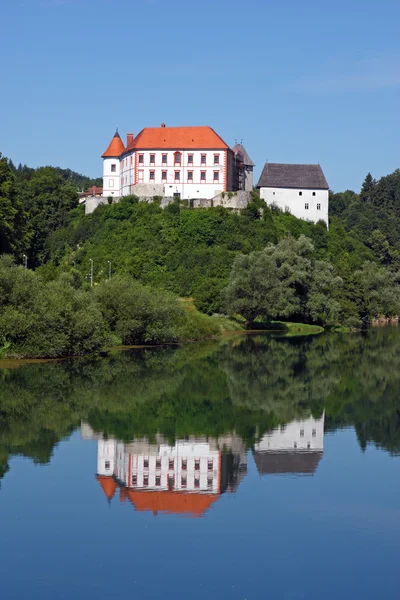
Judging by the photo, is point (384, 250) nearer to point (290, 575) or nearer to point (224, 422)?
point (224, 422)

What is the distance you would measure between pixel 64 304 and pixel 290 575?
28819 mm

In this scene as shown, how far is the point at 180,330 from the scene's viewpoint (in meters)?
54.2

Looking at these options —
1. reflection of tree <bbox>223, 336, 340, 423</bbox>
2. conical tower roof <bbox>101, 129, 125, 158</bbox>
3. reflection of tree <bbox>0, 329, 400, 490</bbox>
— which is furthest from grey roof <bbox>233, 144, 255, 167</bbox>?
reflection of tree <bbox>0, 329, 400, 490</bbox>

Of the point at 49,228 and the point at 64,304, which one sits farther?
the point at 49,228

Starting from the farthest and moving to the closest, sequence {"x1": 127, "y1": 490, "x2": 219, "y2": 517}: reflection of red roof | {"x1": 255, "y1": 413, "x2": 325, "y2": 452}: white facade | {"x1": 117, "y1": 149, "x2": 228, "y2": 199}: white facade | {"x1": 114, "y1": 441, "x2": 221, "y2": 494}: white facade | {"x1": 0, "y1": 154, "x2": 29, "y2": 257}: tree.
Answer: {"x1": 117, "y1": 149, "x2": 228, "y2": 199}: white facade, {"x1": 0, "y1": 154, "x2": 29, "y2": 257}: tree, {"x1": 255, "y1": 413, "x2": 325, "y2": 452}: white facade, {"x1": 114, "y1": 441, "x2": 221, "y2": 494}: white facade, {"x1": 127, "y1": 490, "x2": 219, "y2": 517}: reflection of red roof

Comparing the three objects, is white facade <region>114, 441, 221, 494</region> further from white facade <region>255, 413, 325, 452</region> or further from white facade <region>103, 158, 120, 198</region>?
white facade <region>103, 158, 120, 198</region>

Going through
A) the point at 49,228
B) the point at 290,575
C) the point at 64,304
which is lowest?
the point at 290,575

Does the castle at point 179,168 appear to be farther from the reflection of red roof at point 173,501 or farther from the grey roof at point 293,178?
the reflection of red roof at point 173,501

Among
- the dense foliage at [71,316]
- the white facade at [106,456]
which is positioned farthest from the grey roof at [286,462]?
the dense foliage at [71,316]

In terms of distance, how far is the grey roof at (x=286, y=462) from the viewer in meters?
20.5

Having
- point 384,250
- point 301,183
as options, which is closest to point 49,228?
point 301,183

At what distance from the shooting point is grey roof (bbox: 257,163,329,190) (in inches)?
3445

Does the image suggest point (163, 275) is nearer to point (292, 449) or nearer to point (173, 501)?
point (292, 449)

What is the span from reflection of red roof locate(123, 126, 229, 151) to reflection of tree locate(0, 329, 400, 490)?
37518 millimetres
